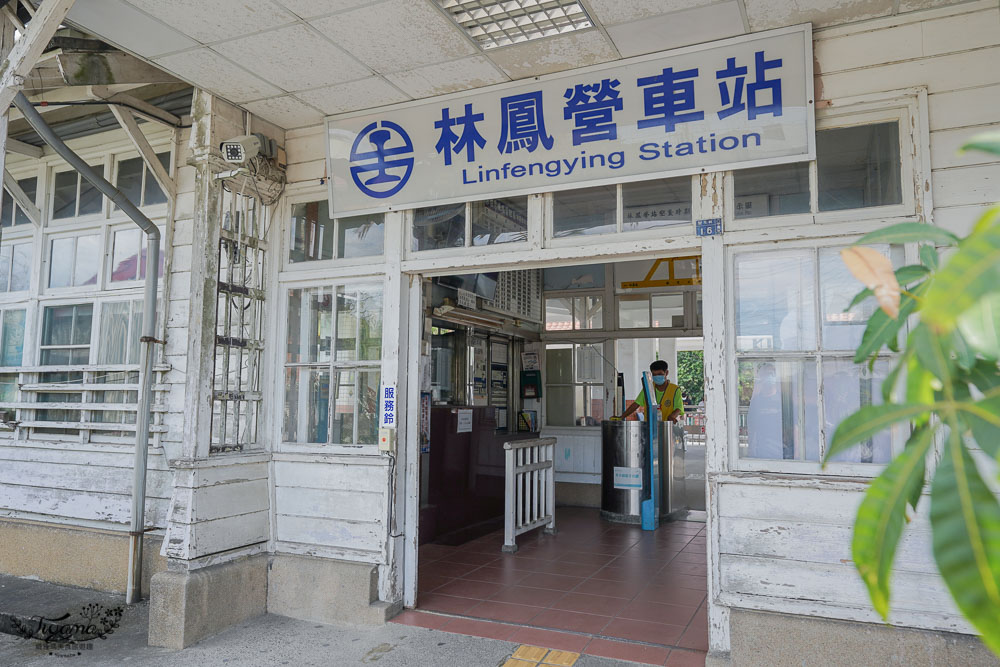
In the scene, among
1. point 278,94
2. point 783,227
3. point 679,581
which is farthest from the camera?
point 679,581

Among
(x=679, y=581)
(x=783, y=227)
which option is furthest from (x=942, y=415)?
(x=679, y=581)

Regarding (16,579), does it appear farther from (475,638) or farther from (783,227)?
(783,227)

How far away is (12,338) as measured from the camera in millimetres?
5344

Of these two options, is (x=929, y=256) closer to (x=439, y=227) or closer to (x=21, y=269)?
(x=439, y=227)

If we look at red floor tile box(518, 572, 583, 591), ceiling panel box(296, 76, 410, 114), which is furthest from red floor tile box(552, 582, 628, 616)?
ceiling panel box(296, 76, 410, 114)

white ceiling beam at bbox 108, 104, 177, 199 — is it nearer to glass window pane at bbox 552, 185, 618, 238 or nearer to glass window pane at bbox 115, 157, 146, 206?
glass window pane at bbox 115, 157, 146, 206

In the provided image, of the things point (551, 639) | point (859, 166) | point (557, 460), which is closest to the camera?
point (859, 166)

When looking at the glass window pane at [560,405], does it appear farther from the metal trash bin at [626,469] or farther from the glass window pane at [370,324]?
the glass window pane at [370,324]

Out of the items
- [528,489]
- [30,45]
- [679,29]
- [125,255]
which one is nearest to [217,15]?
[30,45]

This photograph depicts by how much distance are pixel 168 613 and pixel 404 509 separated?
53.4 inches

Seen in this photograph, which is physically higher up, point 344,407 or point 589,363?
point 589,363

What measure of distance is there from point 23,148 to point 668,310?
247 inches

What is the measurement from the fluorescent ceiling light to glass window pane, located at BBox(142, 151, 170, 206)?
2.74 m

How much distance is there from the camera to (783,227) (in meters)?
3.19
